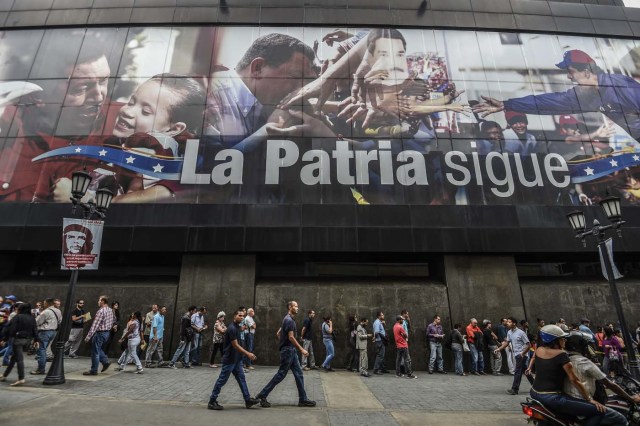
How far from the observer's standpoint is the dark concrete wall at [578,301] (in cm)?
1382

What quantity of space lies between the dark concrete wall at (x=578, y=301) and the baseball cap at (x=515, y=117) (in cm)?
797

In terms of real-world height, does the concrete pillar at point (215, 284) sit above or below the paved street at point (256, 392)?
above

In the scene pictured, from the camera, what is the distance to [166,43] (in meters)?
17.8

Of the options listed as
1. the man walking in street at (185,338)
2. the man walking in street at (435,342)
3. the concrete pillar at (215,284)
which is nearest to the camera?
the man walking in street at (185,338)

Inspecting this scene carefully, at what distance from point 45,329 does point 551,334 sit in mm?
10918

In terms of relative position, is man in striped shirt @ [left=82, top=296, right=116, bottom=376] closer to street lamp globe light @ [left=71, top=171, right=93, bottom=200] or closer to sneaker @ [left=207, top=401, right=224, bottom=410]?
street lamp globe light @ [left=71, top=171, right=93, bottom=200]

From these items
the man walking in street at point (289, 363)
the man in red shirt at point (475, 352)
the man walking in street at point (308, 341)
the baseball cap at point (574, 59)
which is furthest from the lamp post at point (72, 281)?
the baseball cap at point (574, 59)

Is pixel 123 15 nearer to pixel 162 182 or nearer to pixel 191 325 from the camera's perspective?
pixel 162 182

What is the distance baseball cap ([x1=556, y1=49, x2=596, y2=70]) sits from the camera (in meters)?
18.2

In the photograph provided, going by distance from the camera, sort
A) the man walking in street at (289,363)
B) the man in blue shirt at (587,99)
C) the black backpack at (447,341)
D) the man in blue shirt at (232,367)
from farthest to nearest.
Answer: the man in blue shirt at (587,99)
the black backpack at (447,341)
the man walking in street at (289,363)
the man in blue shirt at (232,367)

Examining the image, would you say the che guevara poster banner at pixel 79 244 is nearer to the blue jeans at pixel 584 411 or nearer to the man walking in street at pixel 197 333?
the man walking in street at pixel 197 333

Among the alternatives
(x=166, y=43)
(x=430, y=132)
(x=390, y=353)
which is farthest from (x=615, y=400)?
(x=166, y=43)

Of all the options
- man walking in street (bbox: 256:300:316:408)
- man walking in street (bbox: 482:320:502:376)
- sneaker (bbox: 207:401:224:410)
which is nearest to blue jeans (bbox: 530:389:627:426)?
man walking in street (bbox: 256:300:316:408)

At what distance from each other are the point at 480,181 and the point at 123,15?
20.7 meters
